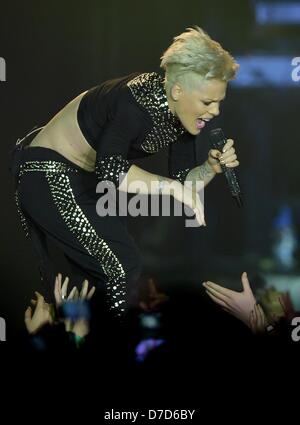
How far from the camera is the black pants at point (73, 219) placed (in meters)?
2.85

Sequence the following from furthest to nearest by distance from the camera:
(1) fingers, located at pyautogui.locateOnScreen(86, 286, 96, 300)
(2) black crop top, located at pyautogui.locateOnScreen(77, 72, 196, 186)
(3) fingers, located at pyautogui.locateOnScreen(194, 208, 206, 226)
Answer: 1. (1) fingers, located at pyautogui.locateOnScreen(86, 286, 96, 300)
2. (3) fingers, located at pyautogui.locateOnScreen(194, 208, 206, 226)
3. (2) black crop top, located at pyautogui.locateOnScreen(77, 72, 196, 186)

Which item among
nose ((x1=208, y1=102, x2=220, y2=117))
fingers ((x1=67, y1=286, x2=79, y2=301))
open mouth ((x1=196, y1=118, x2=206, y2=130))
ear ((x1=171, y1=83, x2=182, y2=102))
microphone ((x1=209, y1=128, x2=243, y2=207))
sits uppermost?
ear ((x1=171, y1=83, x2=182, y2=102))

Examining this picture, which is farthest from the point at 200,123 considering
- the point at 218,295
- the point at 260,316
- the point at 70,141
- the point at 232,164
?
the point at 260,316

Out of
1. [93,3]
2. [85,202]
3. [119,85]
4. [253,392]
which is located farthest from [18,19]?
[253,392]

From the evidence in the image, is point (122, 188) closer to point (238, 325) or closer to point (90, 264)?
point (90, 264)

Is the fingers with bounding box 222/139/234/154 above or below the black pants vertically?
above

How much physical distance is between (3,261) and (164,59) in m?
0.88

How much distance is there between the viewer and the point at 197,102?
9.11ft

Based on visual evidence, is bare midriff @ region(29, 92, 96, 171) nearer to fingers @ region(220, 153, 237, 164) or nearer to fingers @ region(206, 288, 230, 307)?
fingers @ region(220, 153, 237, 164)

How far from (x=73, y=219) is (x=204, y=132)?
524 millimetres

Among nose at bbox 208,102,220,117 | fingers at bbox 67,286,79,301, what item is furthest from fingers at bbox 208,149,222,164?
fingers at bbox 67,286,79,301

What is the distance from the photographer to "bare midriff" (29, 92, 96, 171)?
2.84 meters

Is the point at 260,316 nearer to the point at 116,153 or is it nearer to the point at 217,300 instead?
the point at 217,300

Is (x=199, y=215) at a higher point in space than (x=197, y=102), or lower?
lower
